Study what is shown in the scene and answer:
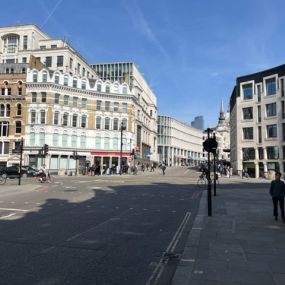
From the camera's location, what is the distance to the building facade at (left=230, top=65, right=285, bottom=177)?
5794 cm

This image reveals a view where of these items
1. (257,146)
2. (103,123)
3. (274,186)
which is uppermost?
(103,123)

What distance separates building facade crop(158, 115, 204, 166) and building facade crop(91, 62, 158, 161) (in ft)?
105

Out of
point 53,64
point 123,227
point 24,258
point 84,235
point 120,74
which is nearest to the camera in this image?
point 24,258

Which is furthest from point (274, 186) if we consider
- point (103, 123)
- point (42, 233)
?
point (103, 123)

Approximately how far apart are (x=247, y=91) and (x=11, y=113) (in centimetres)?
4240

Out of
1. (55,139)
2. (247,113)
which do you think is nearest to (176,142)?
(247,113)

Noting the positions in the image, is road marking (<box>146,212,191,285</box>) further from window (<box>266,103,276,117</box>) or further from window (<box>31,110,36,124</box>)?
window (<box>31,110,36,124</box>)

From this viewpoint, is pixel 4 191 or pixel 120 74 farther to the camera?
pixel 120 74

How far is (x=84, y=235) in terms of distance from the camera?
9.50 m

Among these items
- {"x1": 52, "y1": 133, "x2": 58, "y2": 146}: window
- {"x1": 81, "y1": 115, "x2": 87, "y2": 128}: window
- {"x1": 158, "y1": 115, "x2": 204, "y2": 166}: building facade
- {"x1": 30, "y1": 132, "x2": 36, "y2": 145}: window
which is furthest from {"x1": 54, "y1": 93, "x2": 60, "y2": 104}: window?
{"x1": 158, "y1": 115, "x2": 204, "y2": 166}: building facade

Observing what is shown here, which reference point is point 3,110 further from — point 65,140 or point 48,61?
point 48,61

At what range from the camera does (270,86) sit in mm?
60594

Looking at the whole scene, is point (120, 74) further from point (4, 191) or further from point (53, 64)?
point (4, 191)

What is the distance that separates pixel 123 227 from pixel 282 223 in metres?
5.28
